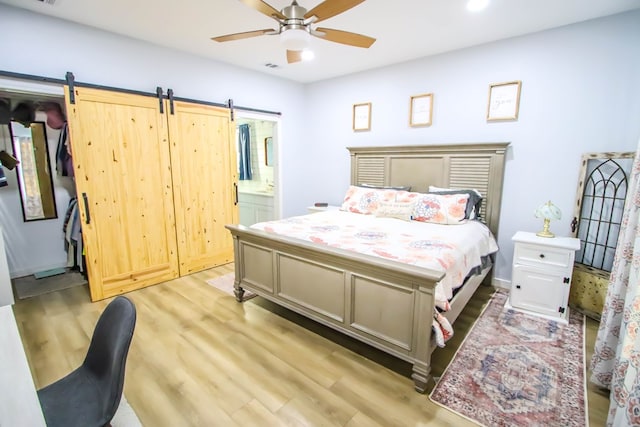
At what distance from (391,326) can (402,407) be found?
0.45 metres

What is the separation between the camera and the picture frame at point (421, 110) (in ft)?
12.4

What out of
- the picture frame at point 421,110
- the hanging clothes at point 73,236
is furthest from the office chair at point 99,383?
the picture frame at point 421,110

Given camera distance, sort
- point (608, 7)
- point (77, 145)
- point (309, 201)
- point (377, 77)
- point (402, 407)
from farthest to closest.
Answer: point (309, 201), point (377, 77), point (77, 145), point (608, 7), point (402, 407)

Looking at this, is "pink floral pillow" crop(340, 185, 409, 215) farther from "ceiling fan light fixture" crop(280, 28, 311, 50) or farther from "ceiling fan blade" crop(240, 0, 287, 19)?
"ceiling fan blade" crop(240, 0, 287, 19)

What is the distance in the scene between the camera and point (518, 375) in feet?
6.73

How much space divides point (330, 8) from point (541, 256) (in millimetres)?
2677

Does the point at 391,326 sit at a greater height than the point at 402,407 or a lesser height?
greater

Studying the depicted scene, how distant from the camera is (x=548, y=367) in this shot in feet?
6.98

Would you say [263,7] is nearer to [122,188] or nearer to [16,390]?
[16,390]

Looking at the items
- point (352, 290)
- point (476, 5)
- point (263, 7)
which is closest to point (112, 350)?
point (352, 290)

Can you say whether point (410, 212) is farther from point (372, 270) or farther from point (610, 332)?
point (610, 332)

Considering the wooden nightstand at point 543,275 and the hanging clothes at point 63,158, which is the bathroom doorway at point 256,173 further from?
the wooden nightstand at point 543,275


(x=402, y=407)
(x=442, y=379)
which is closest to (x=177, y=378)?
(x=402, y=407)

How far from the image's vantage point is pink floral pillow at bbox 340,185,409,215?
144 inches
